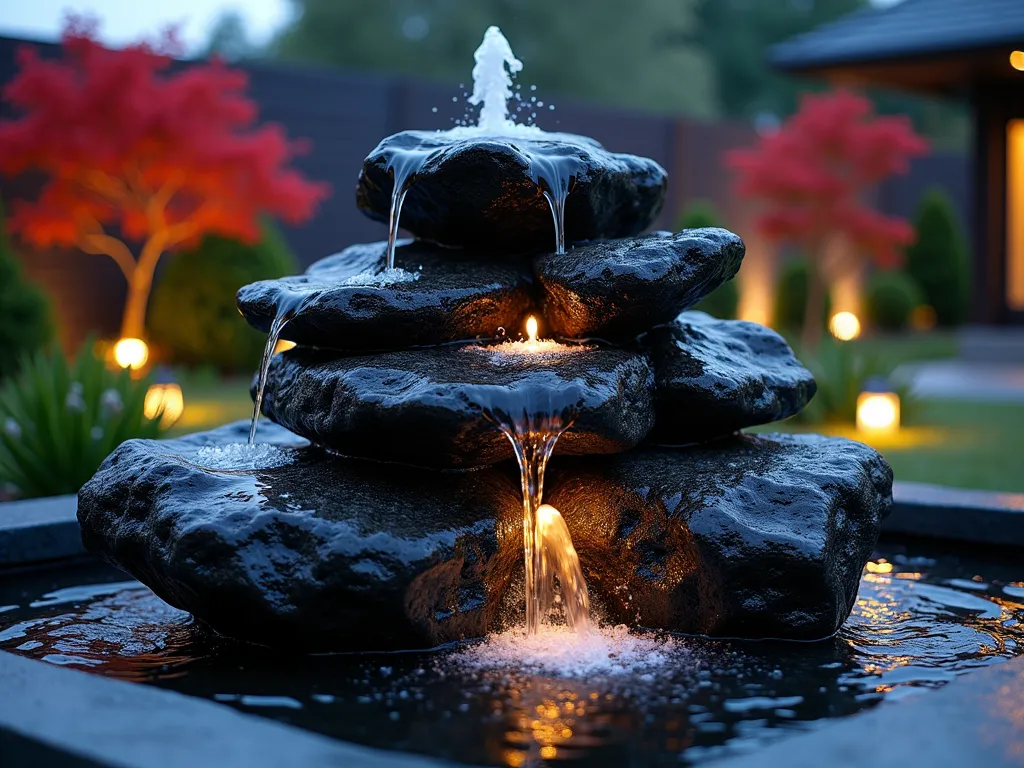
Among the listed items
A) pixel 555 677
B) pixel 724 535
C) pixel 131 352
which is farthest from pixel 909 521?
pixel 131 352

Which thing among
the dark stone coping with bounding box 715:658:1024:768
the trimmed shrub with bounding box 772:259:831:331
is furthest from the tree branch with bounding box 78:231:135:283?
the dark stone coping with bounding box 715:658:1024:768

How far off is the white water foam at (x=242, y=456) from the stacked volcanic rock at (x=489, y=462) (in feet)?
0.12

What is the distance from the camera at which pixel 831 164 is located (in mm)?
17938

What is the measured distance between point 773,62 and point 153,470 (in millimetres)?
12400

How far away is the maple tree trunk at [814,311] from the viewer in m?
18.1

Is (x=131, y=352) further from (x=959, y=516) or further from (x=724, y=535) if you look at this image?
(x=724, y=535)

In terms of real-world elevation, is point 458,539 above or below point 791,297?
below

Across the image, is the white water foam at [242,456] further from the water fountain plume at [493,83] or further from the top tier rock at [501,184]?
the water fountain plume at [493,83]

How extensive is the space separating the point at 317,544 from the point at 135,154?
30.7 feet

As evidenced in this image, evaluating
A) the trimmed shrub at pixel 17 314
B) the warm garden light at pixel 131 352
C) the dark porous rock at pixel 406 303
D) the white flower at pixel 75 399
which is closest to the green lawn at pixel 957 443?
the dark porous rock at pixel 406 303

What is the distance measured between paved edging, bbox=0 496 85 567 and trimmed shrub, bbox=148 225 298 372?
875 cm

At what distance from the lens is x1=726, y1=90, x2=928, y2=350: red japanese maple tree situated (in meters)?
17.1

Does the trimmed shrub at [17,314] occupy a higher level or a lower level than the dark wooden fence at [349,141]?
lower

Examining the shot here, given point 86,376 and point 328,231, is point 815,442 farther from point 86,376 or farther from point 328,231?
point 328,231
